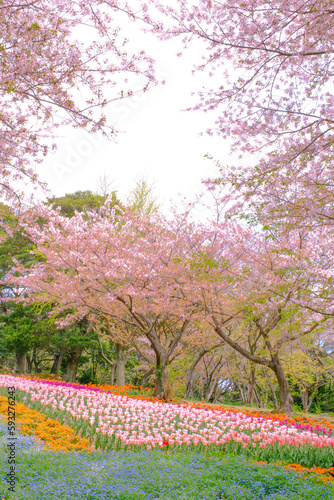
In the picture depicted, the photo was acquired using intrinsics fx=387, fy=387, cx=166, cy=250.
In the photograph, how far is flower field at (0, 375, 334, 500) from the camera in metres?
3.30

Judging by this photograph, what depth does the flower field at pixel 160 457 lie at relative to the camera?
3.30 m

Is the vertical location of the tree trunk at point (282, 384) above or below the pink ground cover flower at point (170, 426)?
above

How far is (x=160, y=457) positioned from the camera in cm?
432

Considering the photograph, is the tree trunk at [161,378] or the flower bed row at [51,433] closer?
the flower bed row at [51,433]

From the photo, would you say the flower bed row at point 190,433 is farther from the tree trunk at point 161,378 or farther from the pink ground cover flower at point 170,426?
the tree trunk at point 161,378

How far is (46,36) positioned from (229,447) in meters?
5.37

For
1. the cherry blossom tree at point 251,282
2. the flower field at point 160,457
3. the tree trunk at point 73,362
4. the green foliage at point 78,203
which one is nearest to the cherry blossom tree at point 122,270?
the cherry blossom tree at point 251,282

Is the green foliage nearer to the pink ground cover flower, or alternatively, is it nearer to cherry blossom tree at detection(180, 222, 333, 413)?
cherry blossom tree at detection(180, 222, 333, 413)


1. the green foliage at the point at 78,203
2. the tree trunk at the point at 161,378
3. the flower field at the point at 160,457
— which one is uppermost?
the green foliage at the point at 78,203

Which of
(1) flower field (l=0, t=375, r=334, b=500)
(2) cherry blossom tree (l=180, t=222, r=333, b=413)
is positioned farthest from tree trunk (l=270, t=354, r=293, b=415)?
(1) flower field (l=0, t=375, r=334, b=500)

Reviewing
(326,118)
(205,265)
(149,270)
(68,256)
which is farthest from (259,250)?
(326,118)

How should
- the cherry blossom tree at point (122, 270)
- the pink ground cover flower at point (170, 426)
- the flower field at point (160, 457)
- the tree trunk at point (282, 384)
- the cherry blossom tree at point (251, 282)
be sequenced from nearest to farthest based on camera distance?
1. the flower field at point (160, 457)
2. the pink ground cover flower at point (170, 426)
3. the cherry blossom tree at point (251, 282)
4. the cherry blossom tree at point (122, 270)
5. the tree trunk at point (282, 384)

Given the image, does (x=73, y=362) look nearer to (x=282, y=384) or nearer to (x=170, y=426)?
(x=282, y=384)

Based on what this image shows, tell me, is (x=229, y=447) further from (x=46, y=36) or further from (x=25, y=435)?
(x=46, y=36)
